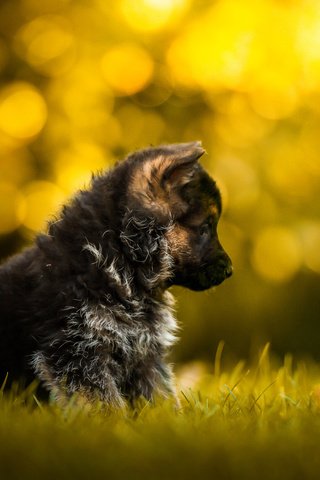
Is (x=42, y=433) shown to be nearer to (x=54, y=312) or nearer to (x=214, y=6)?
(x=54, y=312)

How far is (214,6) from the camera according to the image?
8.92 meters

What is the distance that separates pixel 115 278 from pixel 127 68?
17.2 feet

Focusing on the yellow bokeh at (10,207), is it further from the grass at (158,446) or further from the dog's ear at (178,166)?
the grass at (158,446)

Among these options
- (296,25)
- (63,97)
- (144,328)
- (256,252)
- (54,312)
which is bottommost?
(256,252)

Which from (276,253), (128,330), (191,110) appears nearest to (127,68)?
(191,110)

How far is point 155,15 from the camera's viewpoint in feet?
29.7

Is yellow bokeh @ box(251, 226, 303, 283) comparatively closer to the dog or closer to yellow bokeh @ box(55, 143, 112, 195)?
yellow bokeh @ box(55, 143, 112, 195)

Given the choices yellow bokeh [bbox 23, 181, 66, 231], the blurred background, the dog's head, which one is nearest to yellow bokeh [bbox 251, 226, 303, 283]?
the blurred background

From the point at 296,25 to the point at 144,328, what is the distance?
5.39m

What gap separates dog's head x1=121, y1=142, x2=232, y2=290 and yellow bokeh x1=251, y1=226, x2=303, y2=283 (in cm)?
461

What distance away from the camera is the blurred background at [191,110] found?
8992 millimetres

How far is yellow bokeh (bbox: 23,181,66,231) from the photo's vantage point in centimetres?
932

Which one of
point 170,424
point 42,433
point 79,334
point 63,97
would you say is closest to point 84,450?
point 42,433

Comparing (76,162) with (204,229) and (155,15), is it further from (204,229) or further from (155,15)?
(204,229)
